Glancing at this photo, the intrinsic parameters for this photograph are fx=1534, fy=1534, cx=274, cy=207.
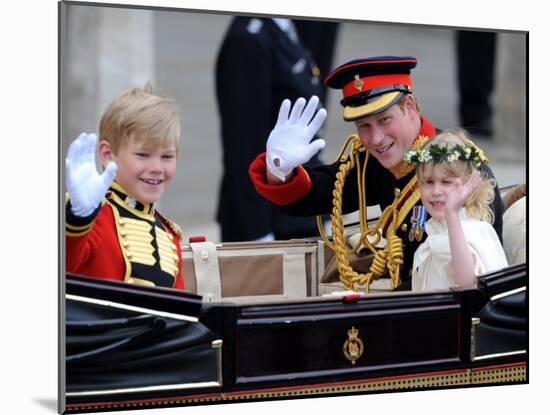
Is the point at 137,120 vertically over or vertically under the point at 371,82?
under

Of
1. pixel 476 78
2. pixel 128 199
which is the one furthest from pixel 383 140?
pixel 476 78

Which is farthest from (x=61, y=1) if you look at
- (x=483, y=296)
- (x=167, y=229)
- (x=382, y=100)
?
(x=483, y=296)

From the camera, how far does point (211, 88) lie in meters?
8.00

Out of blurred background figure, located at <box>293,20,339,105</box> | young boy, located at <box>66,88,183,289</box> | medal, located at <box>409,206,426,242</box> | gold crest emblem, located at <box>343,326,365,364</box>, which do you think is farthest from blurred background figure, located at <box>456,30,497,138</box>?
young boy, located at <box>66,88,183,289</box>

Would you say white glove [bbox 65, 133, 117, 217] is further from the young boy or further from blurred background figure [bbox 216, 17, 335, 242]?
blurred background figure [bbox 216, 17, 335, 242]

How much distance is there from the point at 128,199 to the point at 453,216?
4.33 ft

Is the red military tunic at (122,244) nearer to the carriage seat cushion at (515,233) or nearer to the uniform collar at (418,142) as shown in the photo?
the uniform collar at (418,142)

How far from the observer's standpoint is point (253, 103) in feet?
23.6

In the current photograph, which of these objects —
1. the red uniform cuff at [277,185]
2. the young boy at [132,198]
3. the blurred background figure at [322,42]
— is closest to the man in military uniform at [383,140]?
the red uniform cuff at [277,185]

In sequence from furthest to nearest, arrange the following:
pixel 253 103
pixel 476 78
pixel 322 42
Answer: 1. pixel 476 78
2. pixel 322 42
3. pixel 253 103

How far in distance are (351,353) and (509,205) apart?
111cm

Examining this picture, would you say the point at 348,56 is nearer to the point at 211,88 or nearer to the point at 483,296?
the point at 211,88

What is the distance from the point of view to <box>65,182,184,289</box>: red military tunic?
228 inches

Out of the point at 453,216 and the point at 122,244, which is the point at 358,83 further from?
the point at 122,244
